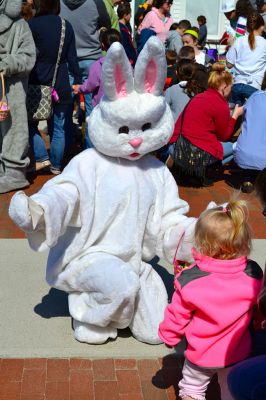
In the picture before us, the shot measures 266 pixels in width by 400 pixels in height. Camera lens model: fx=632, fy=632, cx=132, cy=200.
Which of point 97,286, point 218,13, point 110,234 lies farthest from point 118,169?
point 218,13

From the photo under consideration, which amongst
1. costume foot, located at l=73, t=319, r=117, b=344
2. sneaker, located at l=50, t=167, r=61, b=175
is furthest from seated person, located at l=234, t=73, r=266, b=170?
costume foot, located at l=73, t=319, r=117, b=344

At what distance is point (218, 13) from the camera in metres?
19.2

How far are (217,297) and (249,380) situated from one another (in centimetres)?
61

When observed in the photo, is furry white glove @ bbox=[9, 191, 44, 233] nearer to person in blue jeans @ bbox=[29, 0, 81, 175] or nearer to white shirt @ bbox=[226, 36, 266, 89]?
person in blue jeans @ bbox=[29, 0, 81, 175]

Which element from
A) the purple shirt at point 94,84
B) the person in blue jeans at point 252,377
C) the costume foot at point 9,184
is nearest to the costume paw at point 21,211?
the person in blue jeans at point 252,377

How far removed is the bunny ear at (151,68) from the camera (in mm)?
3469

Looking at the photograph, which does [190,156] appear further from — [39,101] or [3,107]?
[3,107]

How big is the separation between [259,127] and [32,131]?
2.51 meters

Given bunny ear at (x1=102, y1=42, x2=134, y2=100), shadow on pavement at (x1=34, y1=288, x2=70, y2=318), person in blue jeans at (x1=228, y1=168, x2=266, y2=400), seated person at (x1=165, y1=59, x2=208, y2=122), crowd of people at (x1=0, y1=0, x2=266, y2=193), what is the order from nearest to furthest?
person in blue jeans at (x1=228, y1=168, x2=266, y2=400)
bunny ear at (x1=102, y1=42, x2=134, y2=100)
shadow on pavement at (x1=34, y1=288, x2=70, y2=318)
crowd of people at (x1=0, y1=0, x2=266, y2=193)
seated person at (x1=165, y1=59, x2=208, y2=122)

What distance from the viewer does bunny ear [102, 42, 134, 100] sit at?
3421mm

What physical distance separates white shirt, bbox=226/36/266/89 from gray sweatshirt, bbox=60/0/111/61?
2.12 metres

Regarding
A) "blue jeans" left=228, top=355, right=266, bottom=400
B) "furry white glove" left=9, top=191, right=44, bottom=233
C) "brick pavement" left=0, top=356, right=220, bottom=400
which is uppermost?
"furry white glove" left=9, top=191, right=44, bottom=233

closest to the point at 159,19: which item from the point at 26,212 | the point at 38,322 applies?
the point at 38,322

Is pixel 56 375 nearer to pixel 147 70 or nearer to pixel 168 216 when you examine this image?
pixel 168 216
